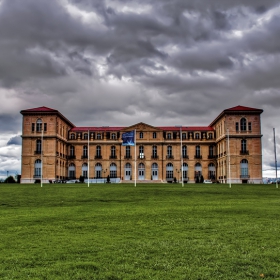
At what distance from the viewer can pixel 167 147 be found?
85125mm

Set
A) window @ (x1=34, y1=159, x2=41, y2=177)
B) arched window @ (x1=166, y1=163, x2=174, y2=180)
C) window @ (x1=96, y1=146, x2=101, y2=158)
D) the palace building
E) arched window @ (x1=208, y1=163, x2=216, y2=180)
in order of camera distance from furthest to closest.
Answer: window @ (x1=96, y1=146, x2=101, y2=158)
arched window @ (x1=208, y1=163, x2=216, y2=180)
arched window @ (x1=166, y1=163, x2=174, y2=180)
the palace building
window @ (x1=34, y1=159, x2=41, y2=177)

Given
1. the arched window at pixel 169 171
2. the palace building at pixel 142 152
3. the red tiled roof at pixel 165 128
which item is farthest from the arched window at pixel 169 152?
the red tiled roof at pixel 165 128

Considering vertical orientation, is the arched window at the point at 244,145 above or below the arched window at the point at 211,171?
above

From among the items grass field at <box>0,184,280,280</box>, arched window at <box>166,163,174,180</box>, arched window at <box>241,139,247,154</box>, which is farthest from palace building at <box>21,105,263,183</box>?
grass field at <box>0,184,280,280</box>

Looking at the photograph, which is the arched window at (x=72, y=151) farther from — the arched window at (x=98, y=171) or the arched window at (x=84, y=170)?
the arched window at (x=98, y=171)

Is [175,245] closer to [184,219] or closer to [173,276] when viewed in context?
[173,276]

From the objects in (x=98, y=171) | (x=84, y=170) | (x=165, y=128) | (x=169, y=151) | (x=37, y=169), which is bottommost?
(x=98, y=171)

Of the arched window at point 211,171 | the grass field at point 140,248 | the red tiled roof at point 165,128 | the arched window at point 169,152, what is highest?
the red tiled roof at point 165,128

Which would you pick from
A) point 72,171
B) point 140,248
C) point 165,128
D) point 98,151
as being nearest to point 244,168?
point 165,128

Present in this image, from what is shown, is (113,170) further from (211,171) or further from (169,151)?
(211,171)

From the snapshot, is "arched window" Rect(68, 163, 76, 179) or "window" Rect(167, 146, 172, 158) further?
"arched window" Rect(68, 163, 76, 179)

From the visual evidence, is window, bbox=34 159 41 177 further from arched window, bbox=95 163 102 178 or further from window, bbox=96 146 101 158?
window, bbox=96 146 101 158

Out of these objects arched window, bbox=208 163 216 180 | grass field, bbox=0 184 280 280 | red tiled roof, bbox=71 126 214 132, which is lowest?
grass field, bbox=0 184 280 280

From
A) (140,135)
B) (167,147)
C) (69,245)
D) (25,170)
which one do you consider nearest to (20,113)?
(25,170)
